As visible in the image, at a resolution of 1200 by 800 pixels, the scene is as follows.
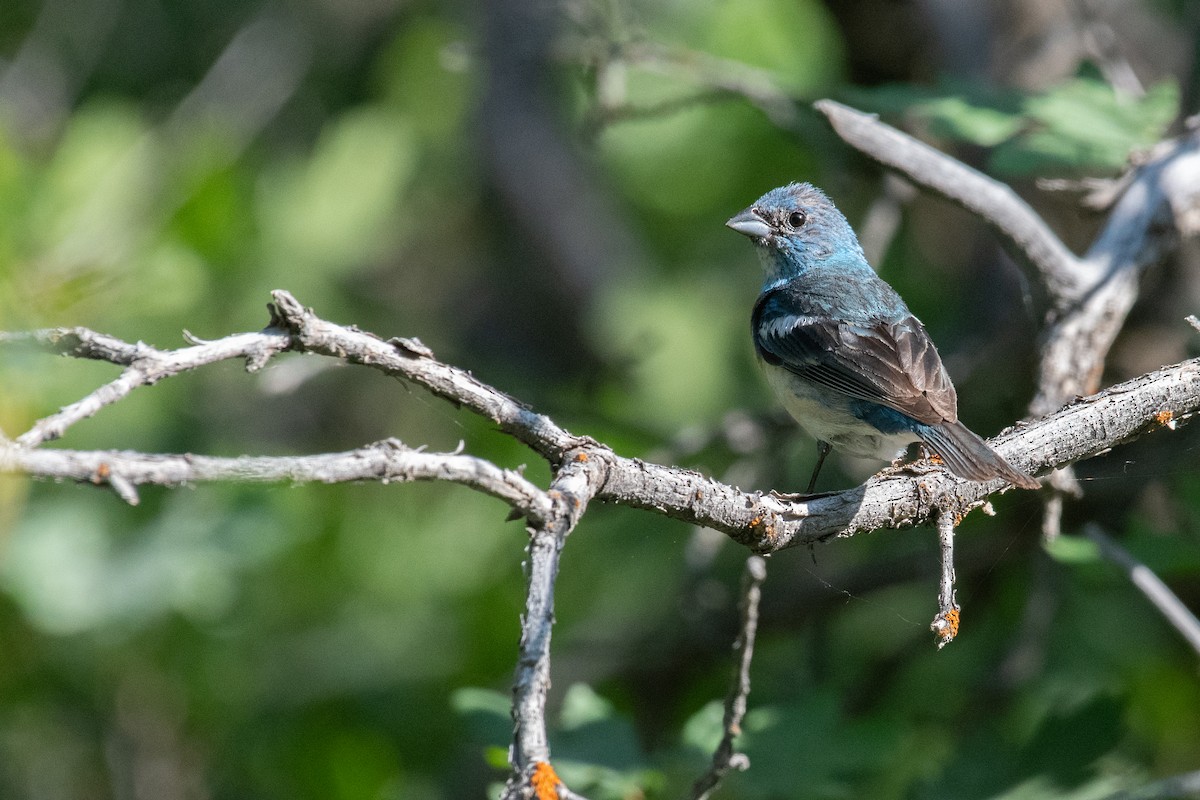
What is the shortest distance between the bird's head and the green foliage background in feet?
0.81

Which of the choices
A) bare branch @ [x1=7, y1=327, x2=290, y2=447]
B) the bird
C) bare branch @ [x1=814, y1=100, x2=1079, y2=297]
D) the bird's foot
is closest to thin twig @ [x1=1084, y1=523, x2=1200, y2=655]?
the bird

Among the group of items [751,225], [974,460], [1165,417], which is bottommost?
[974,460]

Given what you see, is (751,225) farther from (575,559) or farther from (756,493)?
(756,493)

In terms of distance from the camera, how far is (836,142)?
174 inches

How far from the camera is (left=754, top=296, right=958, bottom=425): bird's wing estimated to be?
3.11 metres

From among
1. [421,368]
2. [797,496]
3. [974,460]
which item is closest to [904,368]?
[974,460]

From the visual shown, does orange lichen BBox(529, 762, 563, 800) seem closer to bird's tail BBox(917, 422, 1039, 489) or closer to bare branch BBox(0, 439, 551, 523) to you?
bare branch BBox(0, 439, 551, 523)

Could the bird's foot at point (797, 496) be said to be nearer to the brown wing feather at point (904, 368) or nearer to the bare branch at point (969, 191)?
the brown wing feather at point (904, 368)

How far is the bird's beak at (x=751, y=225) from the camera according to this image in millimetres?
4195

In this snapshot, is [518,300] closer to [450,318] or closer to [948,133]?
[450,318]

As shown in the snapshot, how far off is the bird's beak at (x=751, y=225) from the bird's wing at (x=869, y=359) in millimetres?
→ 515

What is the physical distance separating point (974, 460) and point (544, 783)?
132 cm

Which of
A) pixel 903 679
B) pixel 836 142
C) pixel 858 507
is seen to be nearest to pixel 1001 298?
pixel 836 142

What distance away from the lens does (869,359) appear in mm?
3301
